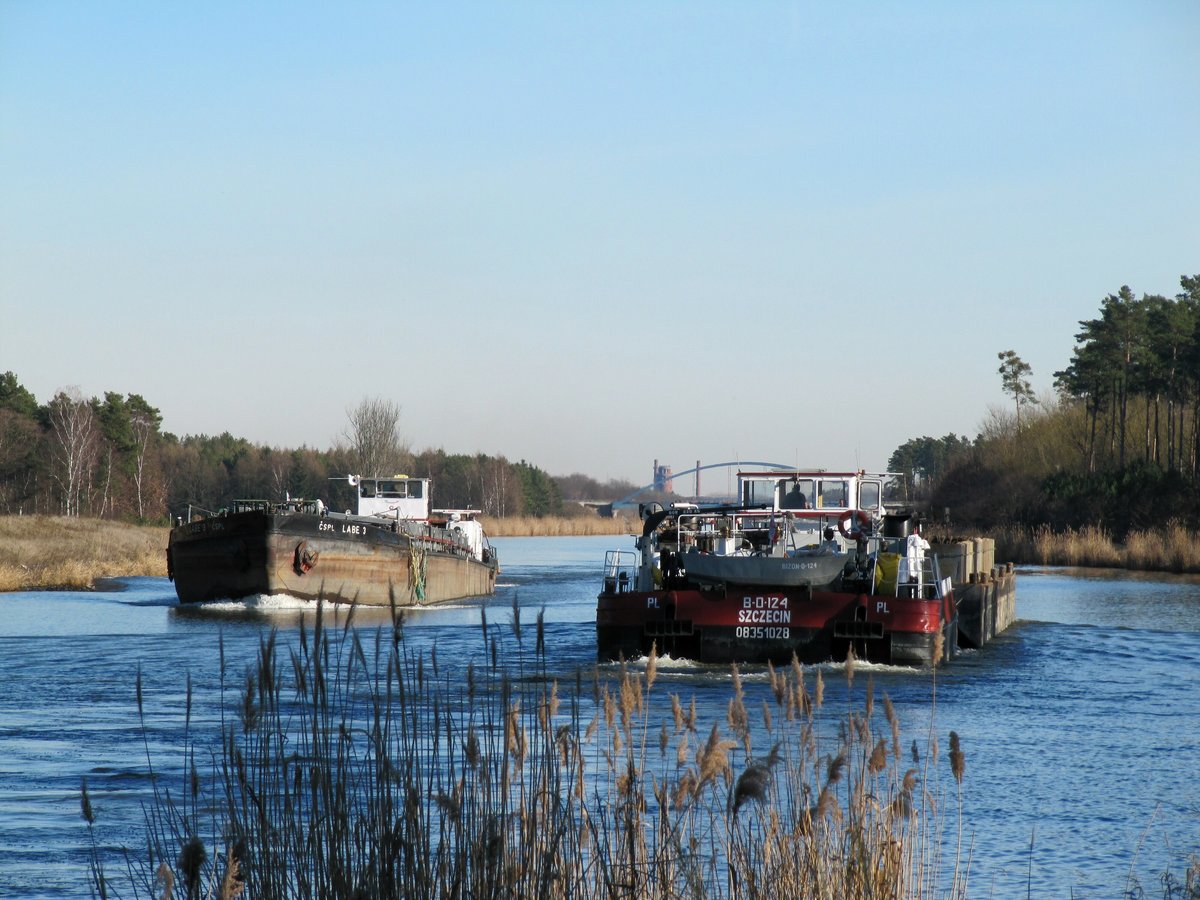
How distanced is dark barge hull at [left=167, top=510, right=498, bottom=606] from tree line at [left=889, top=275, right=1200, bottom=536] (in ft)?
109

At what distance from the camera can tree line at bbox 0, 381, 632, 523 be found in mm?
83500

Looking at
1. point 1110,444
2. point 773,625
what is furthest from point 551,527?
point 773,625

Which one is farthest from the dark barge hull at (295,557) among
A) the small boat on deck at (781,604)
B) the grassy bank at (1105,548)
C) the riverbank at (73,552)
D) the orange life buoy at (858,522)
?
the grassy bank at (1105,548)

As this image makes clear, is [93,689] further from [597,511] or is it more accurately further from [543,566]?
[597,511]

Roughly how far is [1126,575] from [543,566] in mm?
28479

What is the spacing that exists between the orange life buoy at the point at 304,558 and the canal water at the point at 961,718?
1.14 m

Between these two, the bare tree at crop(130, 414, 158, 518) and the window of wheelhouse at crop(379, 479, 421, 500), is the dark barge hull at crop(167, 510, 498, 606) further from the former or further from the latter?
the bare tree at crop(130, 414, 158, 518)

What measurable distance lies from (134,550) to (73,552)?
4.42 m

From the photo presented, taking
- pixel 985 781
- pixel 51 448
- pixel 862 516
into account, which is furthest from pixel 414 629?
pixel 51 448

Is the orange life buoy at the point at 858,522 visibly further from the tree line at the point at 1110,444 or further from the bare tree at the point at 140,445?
the bare tree at the point at 140,445

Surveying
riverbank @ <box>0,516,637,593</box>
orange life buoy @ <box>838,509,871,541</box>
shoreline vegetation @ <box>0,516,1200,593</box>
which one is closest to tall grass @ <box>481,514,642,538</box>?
shoreline vegetation @ <box>0,516,1200,593</box>

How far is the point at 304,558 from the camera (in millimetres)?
38531

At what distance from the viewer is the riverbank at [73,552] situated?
152 feet

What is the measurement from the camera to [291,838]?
703 centimetres
